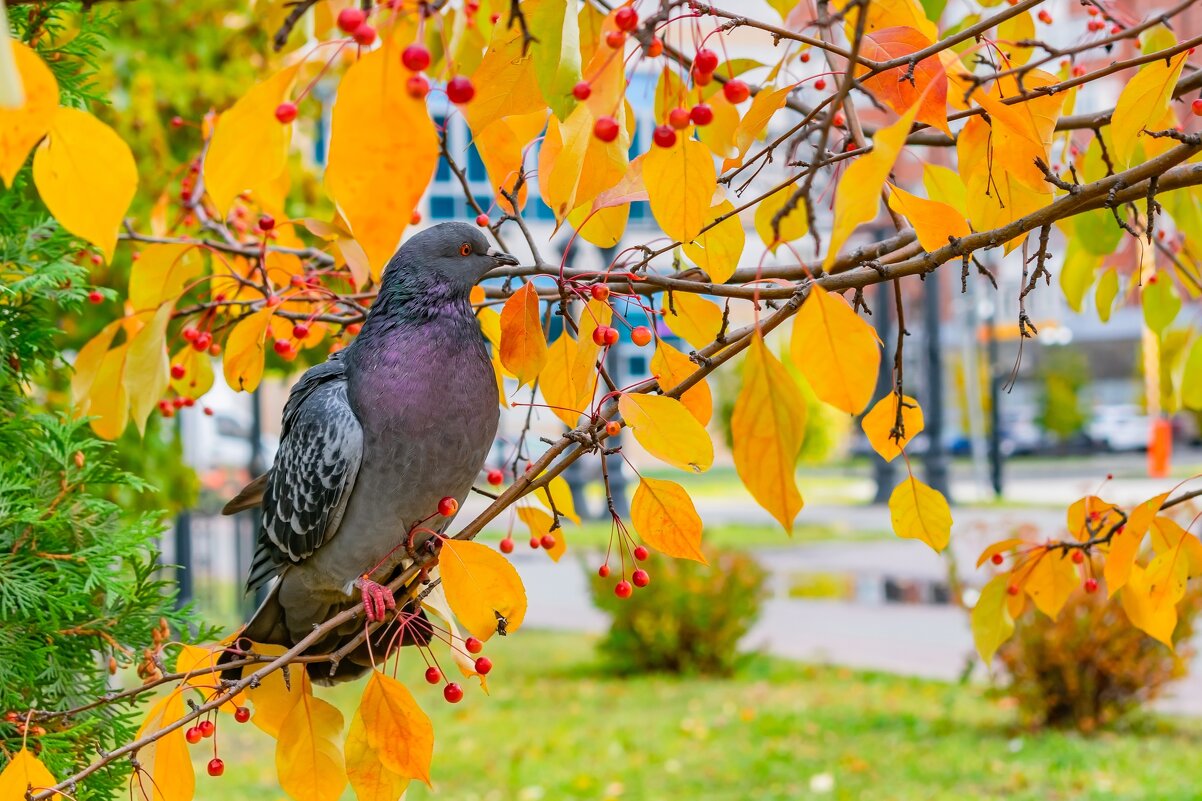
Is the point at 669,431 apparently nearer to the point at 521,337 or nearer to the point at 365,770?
the point at 521,337

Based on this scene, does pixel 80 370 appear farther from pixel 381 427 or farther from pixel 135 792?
pixel 135 792

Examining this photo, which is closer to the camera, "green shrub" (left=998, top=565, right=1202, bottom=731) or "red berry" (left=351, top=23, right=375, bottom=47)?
"red berry" (left=351, top=23, right=375, bottom=47)

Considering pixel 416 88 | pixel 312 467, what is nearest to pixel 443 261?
pixel 312 467

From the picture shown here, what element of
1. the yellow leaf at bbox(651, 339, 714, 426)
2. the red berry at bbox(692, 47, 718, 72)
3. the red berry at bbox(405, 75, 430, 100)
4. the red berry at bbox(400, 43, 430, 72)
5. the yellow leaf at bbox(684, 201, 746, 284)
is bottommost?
the yellow leaf at bbox(651, 339, 714, 426)

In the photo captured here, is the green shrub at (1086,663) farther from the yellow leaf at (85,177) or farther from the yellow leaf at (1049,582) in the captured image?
the yellow leaf at (85,177)

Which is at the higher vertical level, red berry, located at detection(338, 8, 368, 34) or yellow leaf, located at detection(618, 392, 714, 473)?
red berry, located at detection(338, 8, 368, 34)

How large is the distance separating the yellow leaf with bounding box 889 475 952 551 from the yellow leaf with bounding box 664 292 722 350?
0.33 meters

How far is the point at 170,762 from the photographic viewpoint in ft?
4.14

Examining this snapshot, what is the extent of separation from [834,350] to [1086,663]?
5.29m

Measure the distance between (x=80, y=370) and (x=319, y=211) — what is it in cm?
404

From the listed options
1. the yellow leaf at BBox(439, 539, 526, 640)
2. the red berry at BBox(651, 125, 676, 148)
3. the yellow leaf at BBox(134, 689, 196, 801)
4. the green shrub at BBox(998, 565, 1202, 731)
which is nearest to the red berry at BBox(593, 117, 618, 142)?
the red berry at BBox(651, 125, 676, 148)

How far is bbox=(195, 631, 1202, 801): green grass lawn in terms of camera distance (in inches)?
191

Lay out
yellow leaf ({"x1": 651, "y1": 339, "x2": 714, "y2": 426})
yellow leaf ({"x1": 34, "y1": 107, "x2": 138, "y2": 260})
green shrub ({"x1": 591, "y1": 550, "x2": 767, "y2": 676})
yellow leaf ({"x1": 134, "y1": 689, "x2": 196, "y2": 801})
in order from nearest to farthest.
Result: yellow leaf ({"x1": 34, "y1": 107, "x2": 138, "y2": 260})
yellow leaf ({"x1": 134, "y1": 689, "x2": 196, "y2": 801})
yellow leaf ({"x1": 651, "y1": 339, "x2": 714, "y2": 426})
green shrub ({"x1": 591, "y1": 550, "x2": 767, "y2": 676})

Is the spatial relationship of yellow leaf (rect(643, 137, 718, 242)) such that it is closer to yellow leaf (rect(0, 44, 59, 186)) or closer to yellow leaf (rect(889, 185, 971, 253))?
yellow leaf (rect(889, 185, 971, 253))
